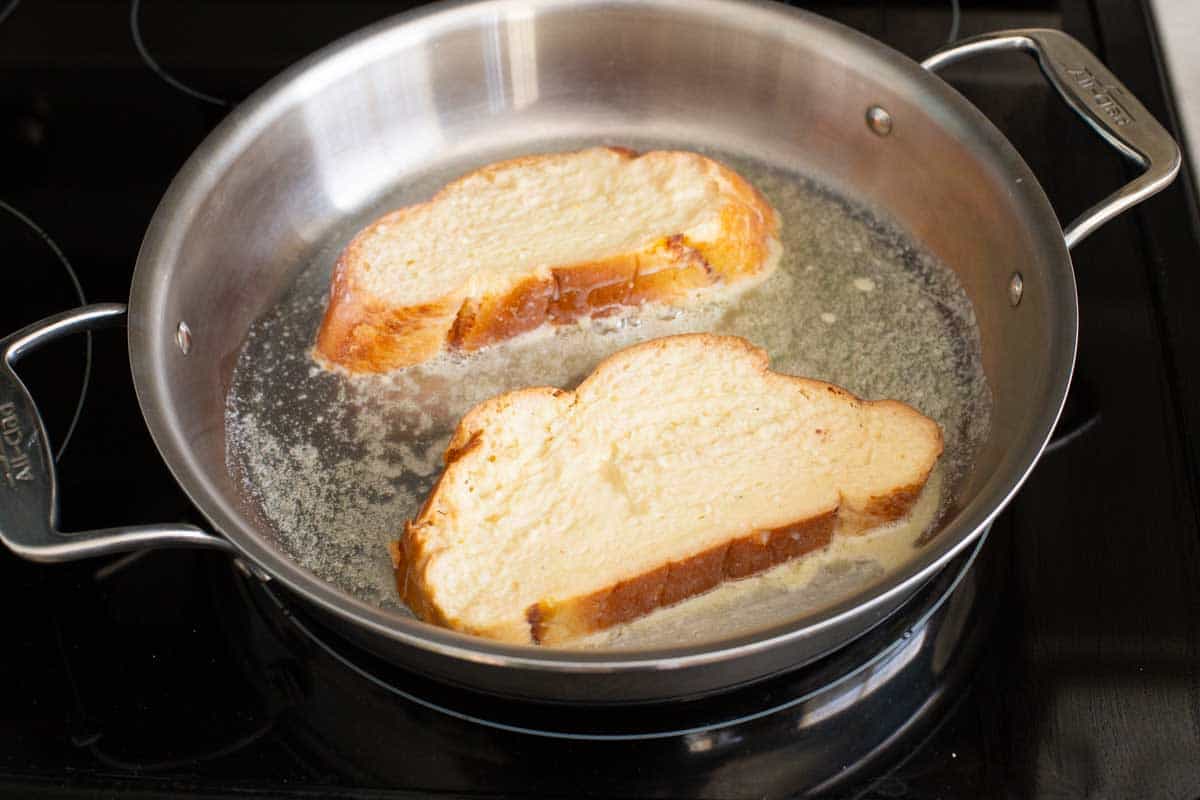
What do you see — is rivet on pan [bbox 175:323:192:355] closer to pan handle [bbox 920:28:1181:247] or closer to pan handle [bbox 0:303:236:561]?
pan handle [bbox 0:303:236:561]

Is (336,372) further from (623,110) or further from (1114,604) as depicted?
(1114,604)

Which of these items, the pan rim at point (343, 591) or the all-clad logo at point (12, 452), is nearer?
the pan rim at point (343, 591)

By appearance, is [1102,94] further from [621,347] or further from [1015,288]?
[621,347]

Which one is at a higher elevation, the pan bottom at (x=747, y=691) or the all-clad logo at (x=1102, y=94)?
the all-clad logo at (x=1102, y=94)

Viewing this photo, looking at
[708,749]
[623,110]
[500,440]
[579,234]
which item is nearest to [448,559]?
[500,440]

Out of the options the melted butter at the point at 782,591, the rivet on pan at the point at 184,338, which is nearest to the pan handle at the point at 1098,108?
the melted butter at the point at 782,591

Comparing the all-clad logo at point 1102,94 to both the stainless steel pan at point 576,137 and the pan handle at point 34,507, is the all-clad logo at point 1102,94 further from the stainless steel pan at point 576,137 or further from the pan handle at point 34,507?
the pan handle at point 34,507
